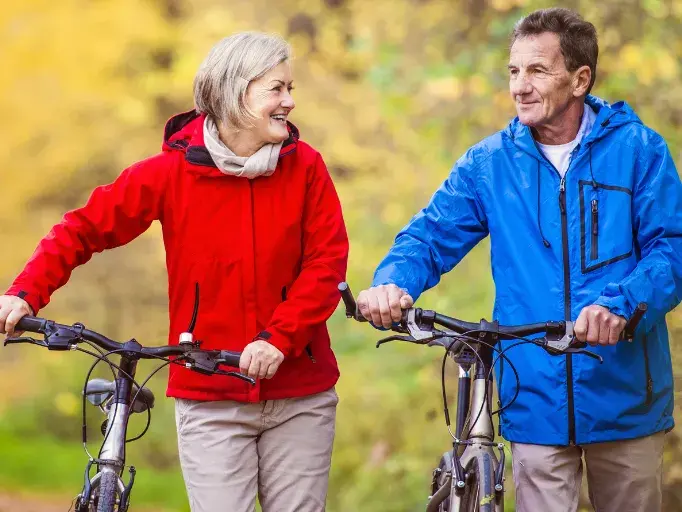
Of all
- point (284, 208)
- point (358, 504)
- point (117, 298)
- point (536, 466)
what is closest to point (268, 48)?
point (284, 208)

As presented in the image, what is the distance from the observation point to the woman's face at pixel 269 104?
4207 millimetres

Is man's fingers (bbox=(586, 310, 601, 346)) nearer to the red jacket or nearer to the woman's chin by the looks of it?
the red jacket

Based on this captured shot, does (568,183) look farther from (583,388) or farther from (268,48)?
(268,48)

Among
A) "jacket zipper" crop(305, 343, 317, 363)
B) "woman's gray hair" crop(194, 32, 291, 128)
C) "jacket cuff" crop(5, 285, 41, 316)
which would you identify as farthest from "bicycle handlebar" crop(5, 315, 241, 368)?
"woman's gray hair" crop(194, 32, 291, 128)

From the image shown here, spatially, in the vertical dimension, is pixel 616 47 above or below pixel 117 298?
above

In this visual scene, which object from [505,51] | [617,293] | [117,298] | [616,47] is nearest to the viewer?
[617,293]

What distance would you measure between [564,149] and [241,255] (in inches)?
45.0

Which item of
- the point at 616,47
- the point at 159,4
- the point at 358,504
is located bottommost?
the point at 358,504

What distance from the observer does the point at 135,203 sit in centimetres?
428

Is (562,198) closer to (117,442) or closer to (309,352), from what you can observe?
(309,352)

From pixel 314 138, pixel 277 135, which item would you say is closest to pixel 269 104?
pixel 277 135

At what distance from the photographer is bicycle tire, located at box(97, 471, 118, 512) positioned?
150 inches

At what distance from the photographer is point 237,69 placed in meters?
4.21

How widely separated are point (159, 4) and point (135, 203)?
5.60m
